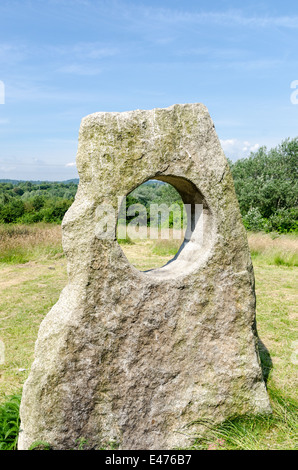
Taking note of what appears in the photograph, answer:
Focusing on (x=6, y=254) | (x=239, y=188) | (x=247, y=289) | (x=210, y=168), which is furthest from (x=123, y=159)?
(x=239, y=188)

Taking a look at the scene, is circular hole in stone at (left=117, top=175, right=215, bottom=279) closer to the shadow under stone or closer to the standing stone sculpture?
Result: the standing stone sculpture

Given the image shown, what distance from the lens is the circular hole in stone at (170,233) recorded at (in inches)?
140

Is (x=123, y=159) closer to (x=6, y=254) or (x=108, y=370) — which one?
(x=108, y=370)

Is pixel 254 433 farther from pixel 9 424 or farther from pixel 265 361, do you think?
pixel 9 424

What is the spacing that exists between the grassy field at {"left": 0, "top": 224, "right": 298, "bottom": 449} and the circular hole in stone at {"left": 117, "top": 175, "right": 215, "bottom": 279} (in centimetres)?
13

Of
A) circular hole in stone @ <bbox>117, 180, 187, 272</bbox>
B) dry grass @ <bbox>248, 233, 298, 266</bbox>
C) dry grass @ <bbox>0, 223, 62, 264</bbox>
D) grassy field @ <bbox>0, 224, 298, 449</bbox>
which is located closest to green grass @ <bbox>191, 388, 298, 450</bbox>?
→ grassy field @ <bbox>0, 224, 298, 449</bbox>

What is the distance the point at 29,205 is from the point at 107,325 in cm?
2273

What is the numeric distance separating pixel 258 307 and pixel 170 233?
8176mm

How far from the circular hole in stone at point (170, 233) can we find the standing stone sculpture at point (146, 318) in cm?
3

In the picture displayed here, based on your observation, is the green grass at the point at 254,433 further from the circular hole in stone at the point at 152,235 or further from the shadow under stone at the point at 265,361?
the circular hole in stone at the point at 152,235

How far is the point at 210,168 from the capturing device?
343 cm

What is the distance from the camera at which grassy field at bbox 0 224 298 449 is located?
11.4 feet

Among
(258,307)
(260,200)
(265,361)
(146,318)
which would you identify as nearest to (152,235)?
(260,200)
